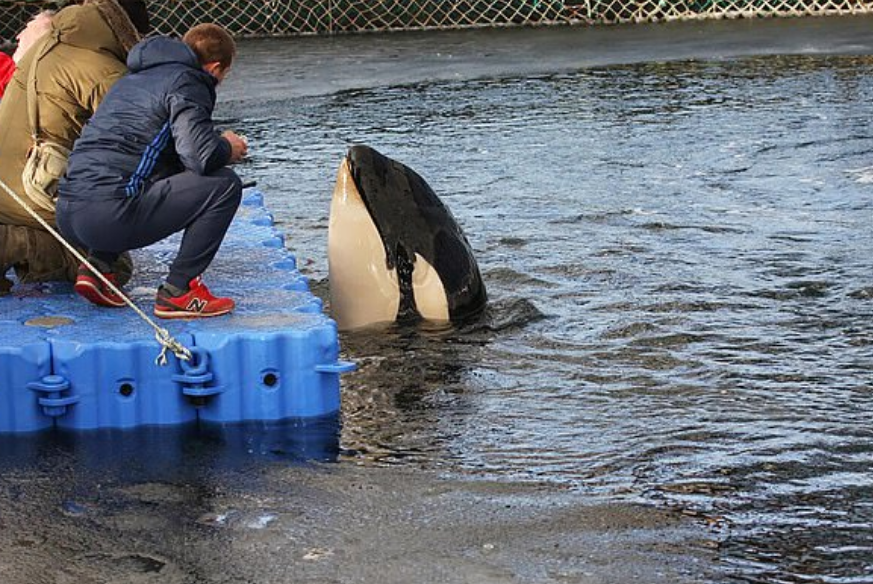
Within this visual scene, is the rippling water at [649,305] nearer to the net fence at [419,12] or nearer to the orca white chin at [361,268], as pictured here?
the orca white chin at [361,268]

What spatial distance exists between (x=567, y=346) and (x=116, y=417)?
2096mm

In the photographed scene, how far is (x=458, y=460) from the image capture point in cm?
557

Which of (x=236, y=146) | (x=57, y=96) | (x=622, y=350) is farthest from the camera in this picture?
(x=622, y=350)

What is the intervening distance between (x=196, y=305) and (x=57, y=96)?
1.12 m

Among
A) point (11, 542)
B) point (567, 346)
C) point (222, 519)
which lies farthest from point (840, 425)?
point (11, 542)

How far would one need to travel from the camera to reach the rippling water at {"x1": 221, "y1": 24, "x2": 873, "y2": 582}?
537 centimetres

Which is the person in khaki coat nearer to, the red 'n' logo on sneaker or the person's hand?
the person's hand

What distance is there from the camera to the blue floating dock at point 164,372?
19.2 ft

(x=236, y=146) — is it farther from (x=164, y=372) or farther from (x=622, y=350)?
(x=622, y=350)

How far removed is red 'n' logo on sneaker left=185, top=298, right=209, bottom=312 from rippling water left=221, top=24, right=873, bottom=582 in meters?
0.67

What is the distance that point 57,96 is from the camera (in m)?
6.64

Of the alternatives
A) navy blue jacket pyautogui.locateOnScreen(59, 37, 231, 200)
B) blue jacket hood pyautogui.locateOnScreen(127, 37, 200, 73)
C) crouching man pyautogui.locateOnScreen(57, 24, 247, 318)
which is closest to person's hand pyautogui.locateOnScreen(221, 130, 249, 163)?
crouching man pyautogui.locateOnScreen(57, 24, 247, 318)

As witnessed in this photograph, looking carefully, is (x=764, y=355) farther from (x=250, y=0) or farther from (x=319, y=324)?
(x=250, y=0)

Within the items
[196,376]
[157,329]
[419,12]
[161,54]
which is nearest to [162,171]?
[161,54]
